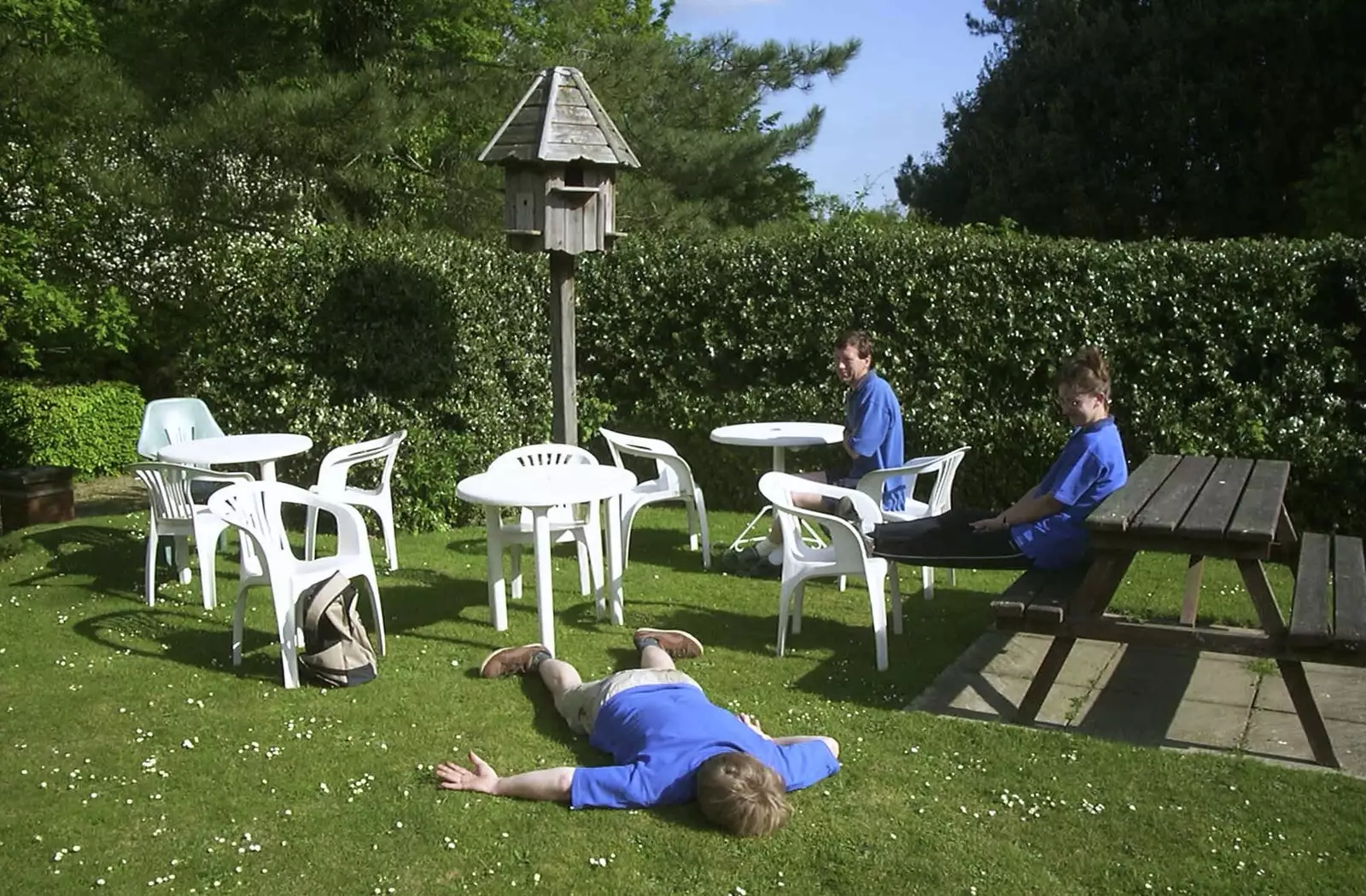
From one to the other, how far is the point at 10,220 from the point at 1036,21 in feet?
54.8

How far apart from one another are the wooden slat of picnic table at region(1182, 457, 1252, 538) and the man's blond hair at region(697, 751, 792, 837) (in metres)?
1.79

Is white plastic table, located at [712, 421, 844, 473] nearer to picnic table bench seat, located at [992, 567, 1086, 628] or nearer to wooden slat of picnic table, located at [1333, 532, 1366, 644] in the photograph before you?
picnic table bench seat, located at [992, 567, 1086, 628]

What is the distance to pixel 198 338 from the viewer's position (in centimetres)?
882

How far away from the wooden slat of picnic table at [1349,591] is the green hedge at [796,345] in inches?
104

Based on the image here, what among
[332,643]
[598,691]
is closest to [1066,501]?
[598,691]

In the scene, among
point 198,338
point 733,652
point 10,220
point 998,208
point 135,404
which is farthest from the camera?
point 998,208

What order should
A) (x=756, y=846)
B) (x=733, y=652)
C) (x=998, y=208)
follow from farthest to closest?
(x=998, y=208), (x=733, y=652), (x=756, y=846)

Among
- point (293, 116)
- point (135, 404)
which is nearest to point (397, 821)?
point (293, 116)

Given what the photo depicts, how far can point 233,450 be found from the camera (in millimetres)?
7090

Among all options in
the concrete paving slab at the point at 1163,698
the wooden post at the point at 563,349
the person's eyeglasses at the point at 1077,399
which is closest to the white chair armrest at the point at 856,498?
the concrete paving slab at the point at 1163,698

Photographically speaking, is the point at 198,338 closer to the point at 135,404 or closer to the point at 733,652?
the point at 135,404

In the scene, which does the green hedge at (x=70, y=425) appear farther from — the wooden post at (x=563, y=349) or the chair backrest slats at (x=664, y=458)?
the chair backrest slats at (x=664, y=458)

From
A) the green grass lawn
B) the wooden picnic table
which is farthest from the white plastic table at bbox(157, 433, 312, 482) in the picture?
the wooden picnic table

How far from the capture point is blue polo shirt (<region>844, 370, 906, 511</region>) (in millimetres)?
6793
